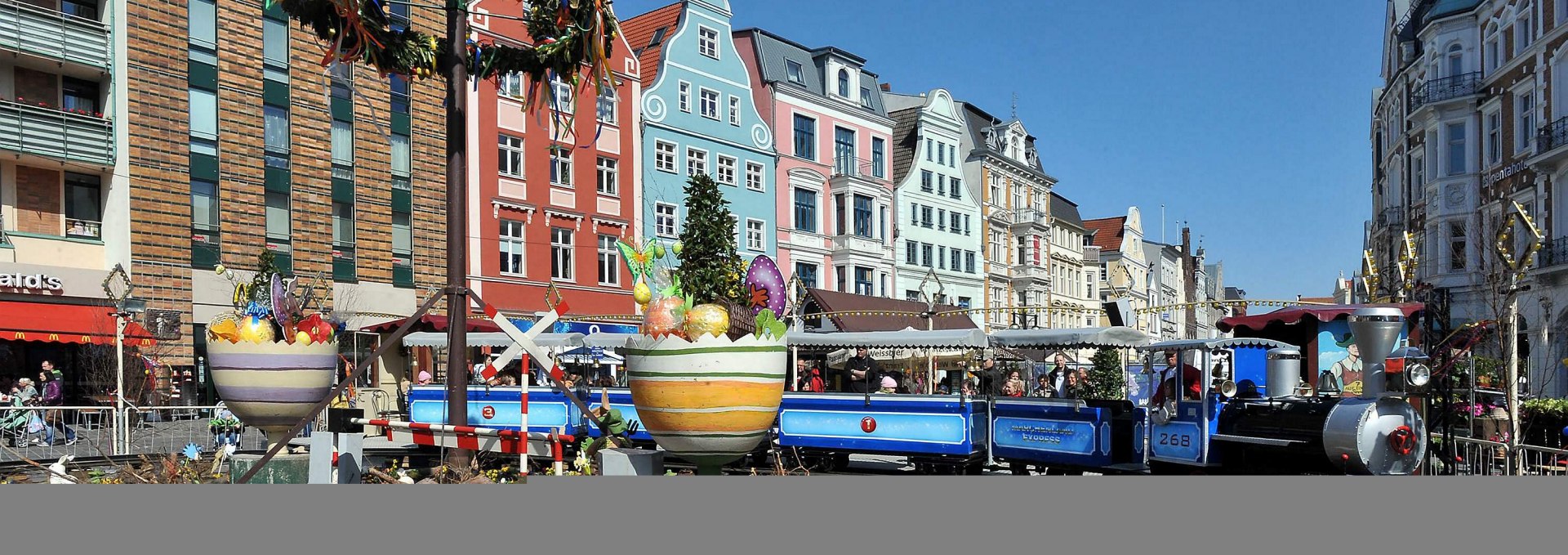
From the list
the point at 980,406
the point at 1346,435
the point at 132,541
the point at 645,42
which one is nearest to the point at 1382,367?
the point at 1346,435

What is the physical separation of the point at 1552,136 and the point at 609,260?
82.4 ft

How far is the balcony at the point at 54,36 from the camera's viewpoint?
2325cm

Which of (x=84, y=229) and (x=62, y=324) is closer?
(x=62, y=324)

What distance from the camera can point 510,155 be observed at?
32.9m

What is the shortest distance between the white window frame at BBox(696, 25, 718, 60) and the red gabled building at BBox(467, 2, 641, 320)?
3236 millimetres

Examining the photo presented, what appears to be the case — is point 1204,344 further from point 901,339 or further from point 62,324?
point 62,324

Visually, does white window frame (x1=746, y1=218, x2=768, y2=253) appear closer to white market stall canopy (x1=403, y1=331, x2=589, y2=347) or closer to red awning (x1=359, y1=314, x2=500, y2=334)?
red awning (x1=359, y1=314, x2=500, y2=334)

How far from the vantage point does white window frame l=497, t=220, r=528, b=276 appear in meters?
32.5

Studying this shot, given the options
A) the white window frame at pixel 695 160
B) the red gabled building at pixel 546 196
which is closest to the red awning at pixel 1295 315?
the red gabled building at pixel 546 196

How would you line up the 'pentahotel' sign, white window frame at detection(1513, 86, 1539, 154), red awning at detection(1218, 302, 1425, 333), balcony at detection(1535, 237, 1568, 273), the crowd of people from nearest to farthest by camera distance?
the crowd of people → red awning at detection(1218, 302, 1425, 333) → the 'pentahotel' sign → balcony at detection(1535, 237, 1568, 273) → white window frame at detection(1513, 86, 1539, 154)

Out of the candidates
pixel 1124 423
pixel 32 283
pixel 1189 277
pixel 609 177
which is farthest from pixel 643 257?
pixel 1189 277

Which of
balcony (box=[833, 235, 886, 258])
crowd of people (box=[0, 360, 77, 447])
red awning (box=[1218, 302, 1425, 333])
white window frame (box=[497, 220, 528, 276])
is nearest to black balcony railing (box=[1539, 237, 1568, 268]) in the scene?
red awning (box=[1218, 302, 1425, 333])

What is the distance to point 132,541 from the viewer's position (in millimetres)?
5871

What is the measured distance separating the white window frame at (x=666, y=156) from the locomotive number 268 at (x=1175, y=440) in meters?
25.3
